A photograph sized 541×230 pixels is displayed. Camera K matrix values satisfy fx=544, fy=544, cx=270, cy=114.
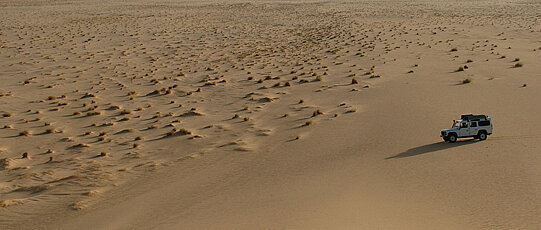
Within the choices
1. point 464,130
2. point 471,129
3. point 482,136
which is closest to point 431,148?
point 464,130

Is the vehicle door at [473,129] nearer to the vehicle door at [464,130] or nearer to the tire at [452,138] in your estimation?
the vehicle door at [464,130]

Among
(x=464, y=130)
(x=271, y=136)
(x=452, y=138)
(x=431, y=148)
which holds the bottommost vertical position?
(x=271, y=136)

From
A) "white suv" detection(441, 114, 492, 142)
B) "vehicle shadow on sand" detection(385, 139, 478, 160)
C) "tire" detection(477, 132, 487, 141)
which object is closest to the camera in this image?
"vehicle shadow on sand" detection(385, 139, 478, 160)

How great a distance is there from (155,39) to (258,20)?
16.9 metres

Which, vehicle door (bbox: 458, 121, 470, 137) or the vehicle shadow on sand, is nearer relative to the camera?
the vehicle shadow on sand

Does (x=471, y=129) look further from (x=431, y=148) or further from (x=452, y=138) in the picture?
(x=431, y=148)

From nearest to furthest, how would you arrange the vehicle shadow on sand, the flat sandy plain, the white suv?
the flat sandy plain < the vehicle shadow on sand < the white suv

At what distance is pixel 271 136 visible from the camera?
1739cm

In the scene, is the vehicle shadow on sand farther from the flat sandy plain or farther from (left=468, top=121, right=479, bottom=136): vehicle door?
(left=468, top=121, right=479, bottom=136): vehicle door

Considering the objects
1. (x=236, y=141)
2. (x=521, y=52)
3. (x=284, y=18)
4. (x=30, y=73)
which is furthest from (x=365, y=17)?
(x=236, y=141)

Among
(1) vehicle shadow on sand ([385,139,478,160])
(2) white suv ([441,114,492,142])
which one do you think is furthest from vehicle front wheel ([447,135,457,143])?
(1) vehicle shadow on sand ([385,139,478,160])

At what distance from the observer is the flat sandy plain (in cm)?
1145

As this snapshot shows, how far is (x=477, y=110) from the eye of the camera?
1898 cm

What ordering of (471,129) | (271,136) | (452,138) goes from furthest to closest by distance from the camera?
(271,136), (452,138), (471,129)
